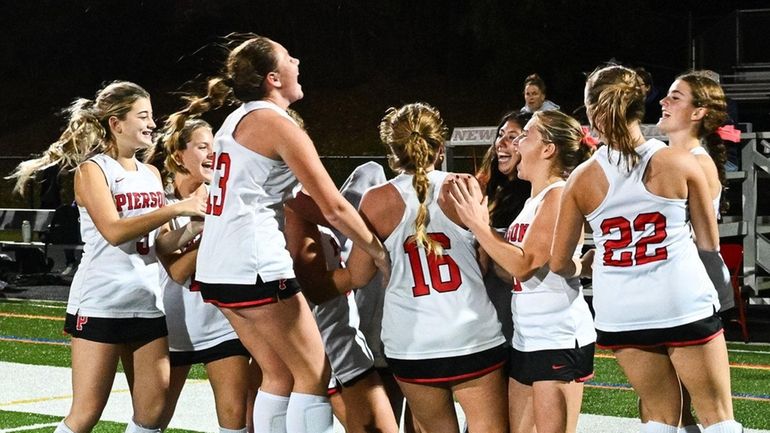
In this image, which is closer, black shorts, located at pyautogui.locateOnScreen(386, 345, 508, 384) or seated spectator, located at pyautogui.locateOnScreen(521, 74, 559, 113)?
black shorts, located at pyautogui.locateOnScreen(386, 345, 508, 384)

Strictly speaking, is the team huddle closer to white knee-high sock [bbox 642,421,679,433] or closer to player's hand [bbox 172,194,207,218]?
white knee-high sock [bbox 642,421,679,433]

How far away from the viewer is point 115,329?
15.6 ft

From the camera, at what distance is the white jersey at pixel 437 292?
4156 millimetres

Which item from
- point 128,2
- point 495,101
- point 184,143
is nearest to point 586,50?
point 495,101

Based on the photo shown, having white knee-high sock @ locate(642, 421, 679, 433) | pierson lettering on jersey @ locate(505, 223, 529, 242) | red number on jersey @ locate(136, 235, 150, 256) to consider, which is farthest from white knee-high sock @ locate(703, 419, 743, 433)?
red number on jersey @ locate(136, 235, 150, 256)

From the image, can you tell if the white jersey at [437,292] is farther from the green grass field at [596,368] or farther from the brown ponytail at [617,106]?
the green grass field at [596,368]

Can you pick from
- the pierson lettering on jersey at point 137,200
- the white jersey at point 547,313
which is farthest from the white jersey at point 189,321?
the white jersey at point 547,313

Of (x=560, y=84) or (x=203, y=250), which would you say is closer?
(x=203, y=250)

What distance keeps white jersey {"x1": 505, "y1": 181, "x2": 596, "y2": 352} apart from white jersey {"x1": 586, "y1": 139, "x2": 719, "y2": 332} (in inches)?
4.8

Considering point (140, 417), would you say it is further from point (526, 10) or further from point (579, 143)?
point (526, 10)

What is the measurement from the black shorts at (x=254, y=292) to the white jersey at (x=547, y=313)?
2.79 ft

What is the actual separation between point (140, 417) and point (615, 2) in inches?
1035

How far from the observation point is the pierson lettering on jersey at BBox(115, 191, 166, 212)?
4.81 m

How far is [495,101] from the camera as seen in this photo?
31.8m
